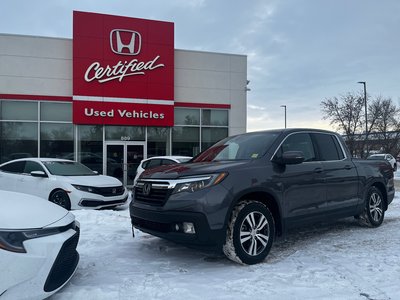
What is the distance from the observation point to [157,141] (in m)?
17.8

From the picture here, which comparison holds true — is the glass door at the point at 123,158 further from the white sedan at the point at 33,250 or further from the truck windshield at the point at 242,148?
the white sedan at the point at 33,250

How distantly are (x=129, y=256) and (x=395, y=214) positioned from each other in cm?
660

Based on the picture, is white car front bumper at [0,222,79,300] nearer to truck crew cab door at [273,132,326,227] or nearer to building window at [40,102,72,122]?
truck crew cab door at [273,132,326,227]

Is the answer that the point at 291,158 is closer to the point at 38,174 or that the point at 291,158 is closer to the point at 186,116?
the point at 38,174

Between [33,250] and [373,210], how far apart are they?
6.03 metres

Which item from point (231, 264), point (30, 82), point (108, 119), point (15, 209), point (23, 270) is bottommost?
point (231, 264)

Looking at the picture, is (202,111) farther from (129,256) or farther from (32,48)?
(129,256)

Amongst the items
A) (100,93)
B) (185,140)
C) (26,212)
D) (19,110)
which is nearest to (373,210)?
(26,212)

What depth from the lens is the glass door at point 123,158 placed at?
17094 mm

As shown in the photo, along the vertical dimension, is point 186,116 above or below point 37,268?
above

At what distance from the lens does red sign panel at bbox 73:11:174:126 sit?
16.3m

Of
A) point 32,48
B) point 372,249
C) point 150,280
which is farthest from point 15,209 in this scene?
point 32,48

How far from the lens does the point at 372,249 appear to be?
5.68 m

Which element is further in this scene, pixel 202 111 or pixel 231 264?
pixel 202 111
